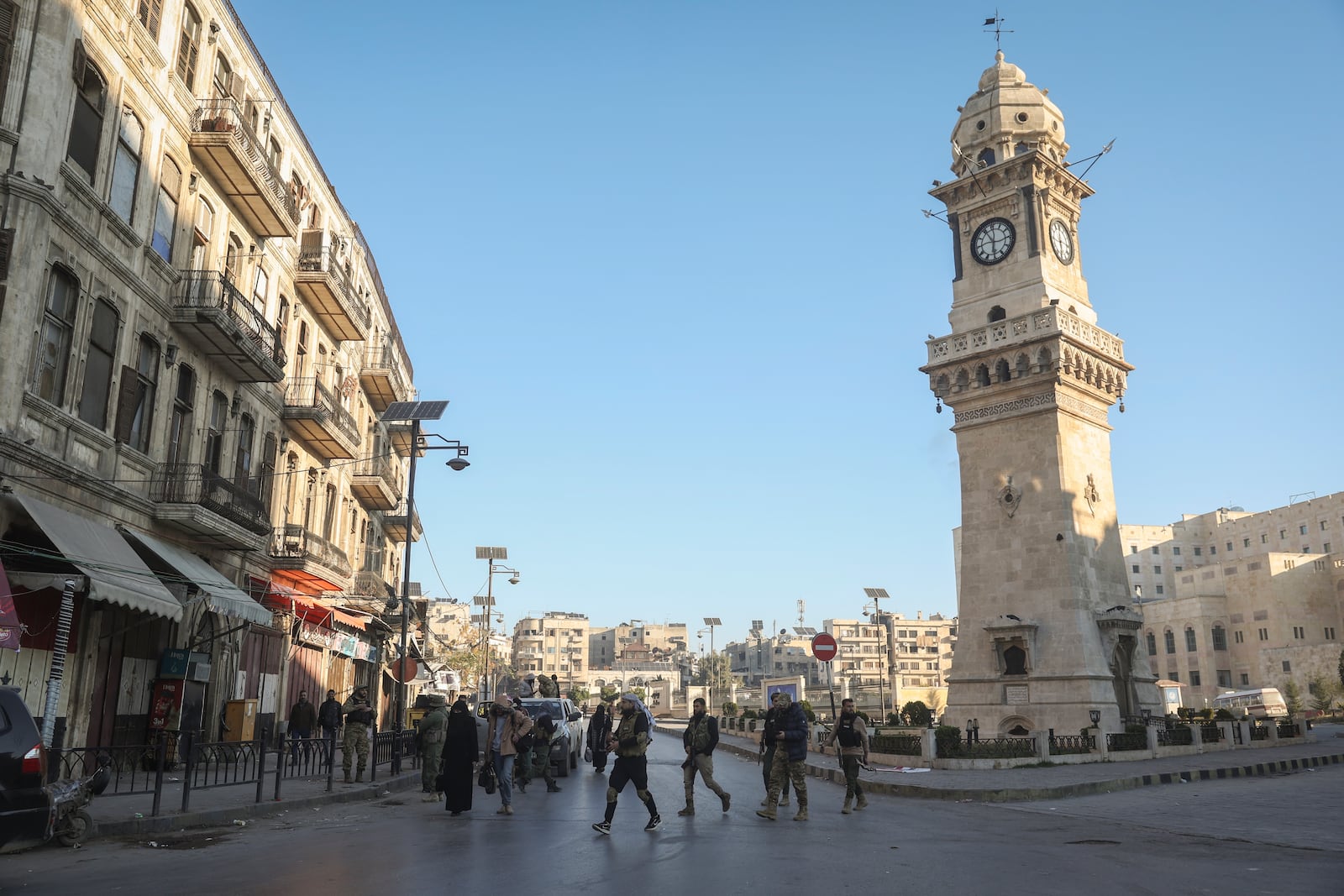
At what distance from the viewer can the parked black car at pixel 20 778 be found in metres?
8.41

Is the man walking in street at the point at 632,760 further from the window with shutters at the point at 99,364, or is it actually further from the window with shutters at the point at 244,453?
the window with shutters at the point at 244,453

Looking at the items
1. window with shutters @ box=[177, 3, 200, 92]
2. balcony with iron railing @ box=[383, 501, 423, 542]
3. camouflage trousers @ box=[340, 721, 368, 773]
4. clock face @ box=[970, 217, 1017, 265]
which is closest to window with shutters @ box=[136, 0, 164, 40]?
window with shutters @ box=[177, 3, 200, 92]

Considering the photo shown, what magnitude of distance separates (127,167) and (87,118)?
153cm

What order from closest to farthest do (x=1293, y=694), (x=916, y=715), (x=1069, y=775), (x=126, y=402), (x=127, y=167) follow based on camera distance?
(x=126, y=402)
(x=127, y=167)
(x=1069, y=775)
(x=916, y=715)
(x=1293, y=694)

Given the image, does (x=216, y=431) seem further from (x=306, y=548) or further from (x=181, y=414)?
(x=306, y=548)

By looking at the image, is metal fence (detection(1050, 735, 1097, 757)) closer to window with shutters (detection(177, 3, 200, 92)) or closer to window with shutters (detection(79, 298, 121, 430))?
window with shutters (detection(79, 298, 121, 430))

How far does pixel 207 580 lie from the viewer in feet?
60.5

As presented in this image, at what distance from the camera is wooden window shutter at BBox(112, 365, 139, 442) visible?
57.4 feet

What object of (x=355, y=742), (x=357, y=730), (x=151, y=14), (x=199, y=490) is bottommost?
(x=355, y=742)

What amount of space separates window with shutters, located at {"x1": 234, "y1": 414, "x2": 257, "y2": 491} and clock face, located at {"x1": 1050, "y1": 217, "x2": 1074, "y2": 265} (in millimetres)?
26049

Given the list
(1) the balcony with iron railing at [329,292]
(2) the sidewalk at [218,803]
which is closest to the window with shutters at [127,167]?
(1) the balcony with iron railing at [329,292]

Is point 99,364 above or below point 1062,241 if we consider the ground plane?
below

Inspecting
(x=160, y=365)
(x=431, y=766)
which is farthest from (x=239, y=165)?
(x=431, y=766)

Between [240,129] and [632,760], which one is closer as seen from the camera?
[632,760]
